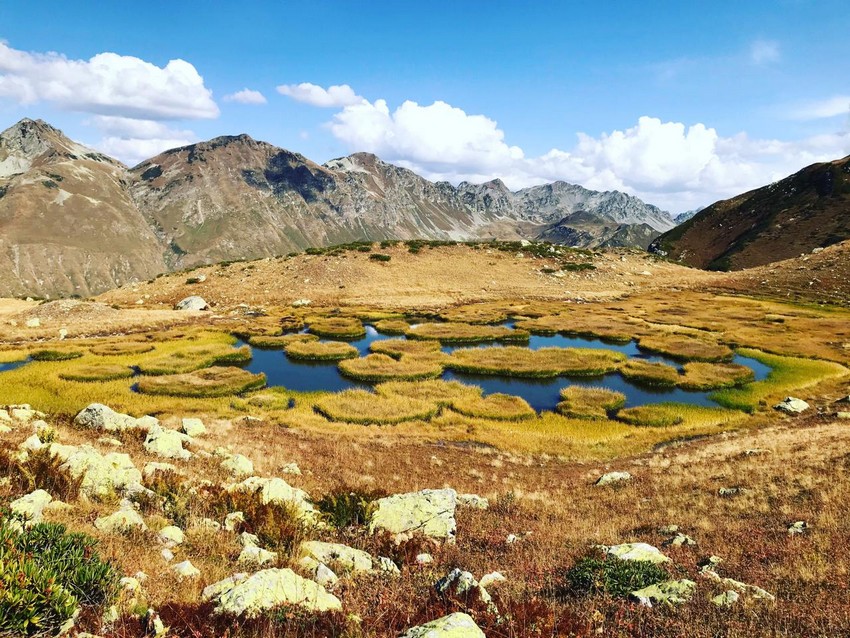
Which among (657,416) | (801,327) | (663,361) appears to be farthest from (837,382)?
(801,327)

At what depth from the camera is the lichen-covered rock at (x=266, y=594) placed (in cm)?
818

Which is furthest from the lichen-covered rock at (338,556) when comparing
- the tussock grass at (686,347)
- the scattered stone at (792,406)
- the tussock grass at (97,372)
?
the tussock grass at (686,347)

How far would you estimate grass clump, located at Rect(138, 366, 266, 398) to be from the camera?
139 feet

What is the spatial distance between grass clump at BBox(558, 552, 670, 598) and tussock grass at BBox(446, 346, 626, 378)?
41.9 metres

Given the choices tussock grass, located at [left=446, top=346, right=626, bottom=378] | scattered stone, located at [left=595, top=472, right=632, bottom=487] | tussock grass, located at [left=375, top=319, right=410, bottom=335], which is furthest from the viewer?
tussock grass, located at [left=375, top=319, right=410, bottom=335]

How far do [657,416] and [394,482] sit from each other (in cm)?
2741

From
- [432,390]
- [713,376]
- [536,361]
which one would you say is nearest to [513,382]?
[536,361]

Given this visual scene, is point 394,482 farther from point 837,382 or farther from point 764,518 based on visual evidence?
point 837,382

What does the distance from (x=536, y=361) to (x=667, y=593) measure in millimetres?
47295

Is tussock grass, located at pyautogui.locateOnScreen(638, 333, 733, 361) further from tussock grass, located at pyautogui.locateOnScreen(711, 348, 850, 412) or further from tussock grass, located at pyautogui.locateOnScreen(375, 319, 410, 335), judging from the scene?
tussock grass, located at pyautogui.locateOnScreen(375, 319, 410, 335)

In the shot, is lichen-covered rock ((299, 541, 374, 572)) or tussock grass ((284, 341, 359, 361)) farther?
tussock grass ((284, 341, 359, 361))

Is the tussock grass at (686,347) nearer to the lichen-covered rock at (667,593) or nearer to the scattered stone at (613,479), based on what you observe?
the scattered stone at (613,479)

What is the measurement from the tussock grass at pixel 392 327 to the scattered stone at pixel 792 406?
158 feet

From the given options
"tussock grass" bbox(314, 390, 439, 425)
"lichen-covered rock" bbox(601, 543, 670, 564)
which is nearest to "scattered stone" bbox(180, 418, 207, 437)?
"tussock grass" bbox(314, 390, 439, 425)
